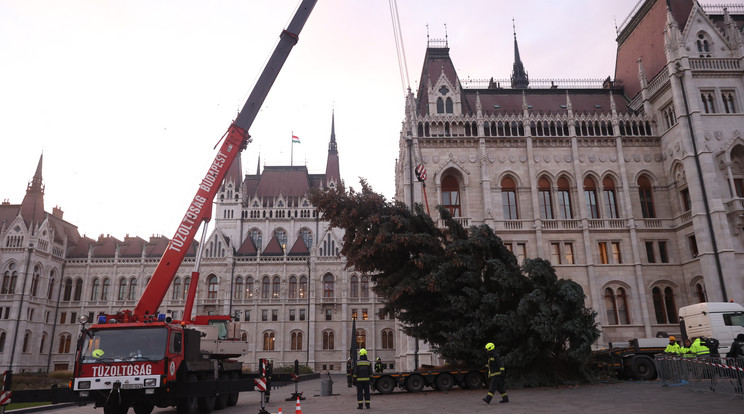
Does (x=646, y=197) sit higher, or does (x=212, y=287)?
(x=646, y=197)

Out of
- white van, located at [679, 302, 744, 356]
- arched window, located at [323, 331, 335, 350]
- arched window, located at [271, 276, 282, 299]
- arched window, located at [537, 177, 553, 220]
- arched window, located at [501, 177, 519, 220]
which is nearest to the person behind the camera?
white van, located at [679, 302, 744, 356]

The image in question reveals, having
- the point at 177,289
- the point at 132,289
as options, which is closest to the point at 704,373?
the point at 177,289

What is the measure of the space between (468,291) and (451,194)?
16.1m

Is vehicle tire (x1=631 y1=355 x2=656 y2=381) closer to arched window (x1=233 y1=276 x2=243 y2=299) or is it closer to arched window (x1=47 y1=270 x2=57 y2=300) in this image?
arched window (x1=233 y1=276 x2=243 y2=299)

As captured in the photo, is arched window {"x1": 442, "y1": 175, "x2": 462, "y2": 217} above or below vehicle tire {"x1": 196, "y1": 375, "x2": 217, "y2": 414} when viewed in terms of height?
above

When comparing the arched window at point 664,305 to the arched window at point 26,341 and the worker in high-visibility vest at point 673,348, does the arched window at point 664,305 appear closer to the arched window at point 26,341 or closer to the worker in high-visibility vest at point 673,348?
the worker in high-visibility vest at point 673,348

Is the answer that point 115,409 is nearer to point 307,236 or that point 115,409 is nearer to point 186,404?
point 186,404

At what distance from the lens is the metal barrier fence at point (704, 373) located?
14773 mm

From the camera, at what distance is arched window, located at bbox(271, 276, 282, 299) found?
208ft

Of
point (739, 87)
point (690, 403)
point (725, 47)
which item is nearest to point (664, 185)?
point (739, 87)

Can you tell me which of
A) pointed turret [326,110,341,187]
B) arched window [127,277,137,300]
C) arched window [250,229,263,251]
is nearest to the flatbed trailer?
arched window [127,277,137,300]

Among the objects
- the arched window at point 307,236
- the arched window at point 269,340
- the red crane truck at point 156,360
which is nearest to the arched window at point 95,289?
the arched window at point 269,340

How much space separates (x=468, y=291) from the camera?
20.8 meters

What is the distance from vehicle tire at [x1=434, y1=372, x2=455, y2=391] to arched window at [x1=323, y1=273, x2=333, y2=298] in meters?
44.2
